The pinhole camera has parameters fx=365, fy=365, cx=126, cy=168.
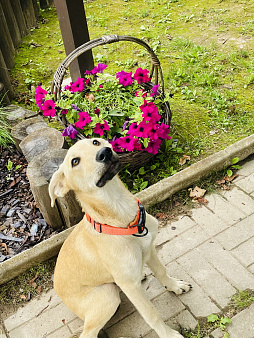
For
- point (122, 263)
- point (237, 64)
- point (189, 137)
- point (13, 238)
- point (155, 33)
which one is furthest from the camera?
point (155, 33)

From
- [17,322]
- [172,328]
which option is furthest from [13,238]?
[172,328]

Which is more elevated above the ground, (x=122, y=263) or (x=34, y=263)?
(x=122, y=263)

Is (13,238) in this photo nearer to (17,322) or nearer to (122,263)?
(17,322)

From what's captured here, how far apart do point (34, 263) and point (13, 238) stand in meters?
0.52

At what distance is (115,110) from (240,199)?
1.85 meters

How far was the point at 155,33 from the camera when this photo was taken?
790 centimetres

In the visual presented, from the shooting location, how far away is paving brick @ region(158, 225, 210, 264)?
12.5 ft

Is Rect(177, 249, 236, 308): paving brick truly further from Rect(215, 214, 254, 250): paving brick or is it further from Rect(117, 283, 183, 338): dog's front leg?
Rect(117, 283, 183, 338): dog's front leg

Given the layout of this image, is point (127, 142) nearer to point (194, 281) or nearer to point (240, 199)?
point (240, 199)

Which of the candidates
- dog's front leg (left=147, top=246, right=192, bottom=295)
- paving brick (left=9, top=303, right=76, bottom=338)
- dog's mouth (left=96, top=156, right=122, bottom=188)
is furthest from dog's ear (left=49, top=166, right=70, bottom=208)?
paving brick (left=9, top=303, right=76, bottom=338)

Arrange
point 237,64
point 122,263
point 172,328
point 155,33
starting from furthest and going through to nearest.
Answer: point 155,33 < point 237,64 < point 172,328 < point 122,263

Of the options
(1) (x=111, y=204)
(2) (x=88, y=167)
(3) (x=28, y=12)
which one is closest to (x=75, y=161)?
(2) (x=88, y=167)

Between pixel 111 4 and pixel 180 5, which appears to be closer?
pixel 180 5

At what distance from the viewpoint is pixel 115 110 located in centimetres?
457
